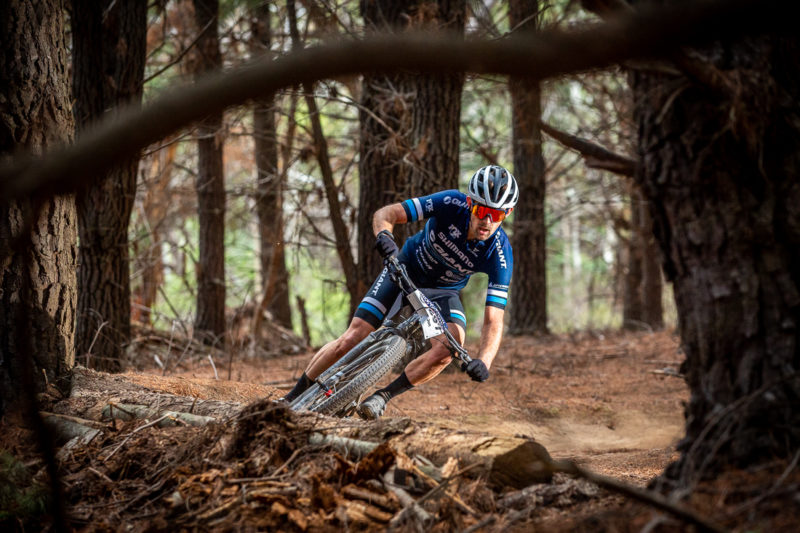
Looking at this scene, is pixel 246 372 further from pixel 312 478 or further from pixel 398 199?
pixel 312 478

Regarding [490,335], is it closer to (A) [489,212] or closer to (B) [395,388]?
(B) [395,388]

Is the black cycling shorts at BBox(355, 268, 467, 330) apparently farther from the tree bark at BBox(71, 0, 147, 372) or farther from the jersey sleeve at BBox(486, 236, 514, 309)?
the tree bark at BBox(71, 0, 147, 372)

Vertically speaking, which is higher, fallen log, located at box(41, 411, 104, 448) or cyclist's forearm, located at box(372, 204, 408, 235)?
cyclist's forearm, located at box(372, 204, 408, 235)

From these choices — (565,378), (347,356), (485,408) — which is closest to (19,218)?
(347,356)

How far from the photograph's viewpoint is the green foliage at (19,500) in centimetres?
293

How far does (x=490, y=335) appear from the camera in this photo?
5.03m

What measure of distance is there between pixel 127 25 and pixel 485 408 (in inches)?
221

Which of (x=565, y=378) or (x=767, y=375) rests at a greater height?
(x=767, y=375)

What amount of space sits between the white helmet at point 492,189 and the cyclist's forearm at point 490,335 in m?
0.82

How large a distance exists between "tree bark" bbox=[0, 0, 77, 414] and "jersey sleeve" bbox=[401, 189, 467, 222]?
8.24 ft

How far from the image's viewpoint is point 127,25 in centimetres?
711

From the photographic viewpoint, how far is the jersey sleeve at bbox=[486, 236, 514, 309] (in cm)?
519

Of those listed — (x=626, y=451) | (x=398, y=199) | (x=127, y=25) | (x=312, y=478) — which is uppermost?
(x=127, y=25)

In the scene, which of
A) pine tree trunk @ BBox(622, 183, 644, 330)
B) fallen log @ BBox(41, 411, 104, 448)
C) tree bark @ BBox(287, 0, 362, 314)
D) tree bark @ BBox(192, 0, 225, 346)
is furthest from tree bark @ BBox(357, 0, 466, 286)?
pine tree trunk @ BBox(622, 183, 644, 330)
